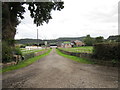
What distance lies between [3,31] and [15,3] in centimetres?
382

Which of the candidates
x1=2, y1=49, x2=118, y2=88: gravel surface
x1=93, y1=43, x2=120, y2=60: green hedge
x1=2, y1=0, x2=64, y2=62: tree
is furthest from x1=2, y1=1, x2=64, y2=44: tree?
x1=93, y1=43, x2=120, y2=60: green hedge

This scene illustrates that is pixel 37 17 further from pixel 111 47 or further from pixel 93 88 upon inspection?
pixel 93 88

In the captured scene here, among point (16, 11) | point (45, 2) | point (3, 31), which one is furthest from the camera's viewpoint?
point (16, 11)

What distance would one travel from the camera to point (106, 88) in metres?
2.91

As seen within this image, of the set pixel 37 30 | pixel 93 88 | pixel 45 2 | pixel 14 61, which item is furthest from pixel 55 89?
pixel 37 30

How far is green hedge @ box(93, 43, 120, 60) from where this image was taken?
6141 mm

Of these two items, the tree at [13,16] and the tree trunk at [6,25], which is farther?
the tree trunk at [6,25]

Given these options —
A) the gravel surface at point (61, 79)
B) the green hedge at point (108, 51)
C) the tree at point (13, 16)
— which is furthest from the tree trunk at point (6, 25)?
the green hedge at point (108, 51)

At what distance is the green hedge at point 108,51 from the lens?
6141 millimetres

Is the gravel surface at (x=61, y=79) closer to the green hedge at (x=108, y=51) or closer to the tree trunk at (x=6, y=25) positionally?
the green hedge at (x=108, y=51)

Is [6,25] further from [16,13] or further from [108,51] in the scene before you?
[108,51]

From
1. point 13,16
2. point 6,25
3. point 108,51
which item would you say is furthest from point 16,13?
point 108,51

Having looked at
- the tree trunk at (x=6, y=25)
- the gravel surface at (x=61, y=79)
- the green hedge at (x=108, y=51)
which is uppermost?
the tree trunk at (x=6, y=25)

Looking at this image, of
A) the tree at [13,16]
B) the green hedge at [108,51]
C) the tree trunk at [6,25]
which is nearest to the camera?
the green hedge at [108,51]
